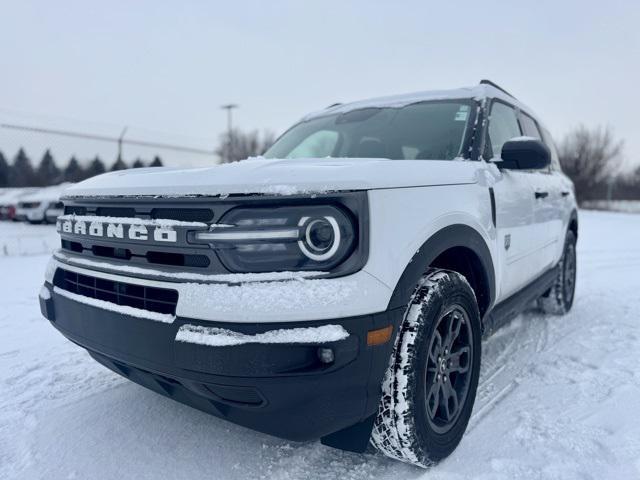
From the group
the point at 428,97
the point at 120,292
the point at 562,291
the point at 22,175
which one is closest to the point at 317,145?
the point at 428,97

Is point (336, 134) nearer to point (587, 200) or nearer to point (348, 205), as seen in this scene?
point (348, 205)

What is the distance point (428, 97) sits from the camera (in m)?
3.11

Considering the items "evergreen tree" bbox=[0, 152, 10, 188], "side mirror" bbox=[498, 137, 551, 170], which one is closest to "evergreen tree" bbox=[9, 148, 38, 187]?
"evergreen tree" bbox=[0, 152, 10, 188]

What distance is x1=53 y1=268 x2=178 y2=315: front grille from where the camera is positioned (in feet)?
5.48

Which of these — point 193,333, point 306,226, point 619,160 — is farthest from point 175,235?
point 619,160

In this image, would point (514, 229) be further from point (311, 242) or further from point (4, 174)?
point (4, 174)

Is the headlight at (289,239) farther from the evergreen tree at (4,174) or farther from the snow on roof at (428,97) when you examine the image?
the evergreen tree at (4,174)

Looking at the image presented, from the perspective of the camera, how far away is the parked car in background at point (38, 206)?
51.4 ft

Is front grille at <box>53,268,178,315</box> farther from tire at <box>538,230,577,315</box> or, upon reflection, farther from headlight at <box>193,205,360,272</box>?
tire at <box>538,230,577,315</box>

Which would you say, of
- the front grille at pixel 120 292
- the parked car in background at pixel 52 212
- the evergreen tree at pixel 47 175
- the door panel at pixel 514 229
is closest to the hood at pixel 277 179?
the front grille at pixel 120 292

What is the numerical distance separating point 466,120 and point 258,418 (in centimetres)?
204

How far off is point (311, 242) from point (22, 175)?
1649 cm

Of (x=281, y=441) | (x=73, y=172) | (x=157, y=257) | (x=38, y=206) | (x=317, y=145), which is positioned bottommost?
(x=281, y=441)

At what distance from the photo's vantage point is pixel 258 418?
5.33 ft
